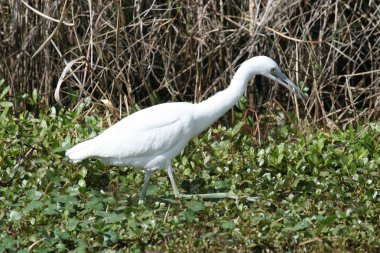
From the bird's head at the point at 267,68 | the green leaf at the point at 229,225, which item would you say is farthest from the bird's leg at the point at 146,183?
the bird's head at the point at 267,68

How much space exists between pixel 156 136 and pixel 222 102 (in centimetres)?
46

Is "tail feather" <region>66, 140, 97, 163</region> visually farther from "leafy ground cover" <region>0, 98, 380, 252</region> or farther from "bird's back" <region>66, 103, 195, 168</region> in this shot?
"leafy ground cover" <region>0, 98, 380, 252</region>

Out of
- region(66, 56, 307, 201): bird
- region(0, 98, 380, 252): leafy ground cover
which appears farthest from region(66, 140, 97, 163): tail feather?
region(0, 98, 380, 252): leafy ground cover

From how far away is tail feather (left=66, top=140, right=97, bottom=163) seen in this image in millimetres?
5695

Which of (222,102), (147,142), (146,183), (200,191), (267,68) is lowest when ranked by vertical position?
(200,191)

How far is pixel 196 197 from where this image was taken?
5.66 meters

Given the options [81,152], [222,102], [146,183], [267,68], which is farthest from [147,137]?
[267,68]

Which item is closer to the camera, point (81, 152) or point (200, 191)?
point (81, 152)

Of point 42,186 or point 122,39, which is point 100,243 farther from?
point 122,39

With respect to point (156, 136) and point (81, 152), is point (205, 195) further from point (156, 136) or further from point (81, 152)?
point (81, 152)

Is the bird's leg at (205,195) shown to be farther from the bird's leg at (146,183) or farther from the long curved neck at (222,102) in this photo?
the long curved neck at (222,102)

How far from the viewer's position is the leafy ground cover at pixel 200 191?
4949 mm

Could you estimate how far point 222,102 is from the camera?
5.86 meters

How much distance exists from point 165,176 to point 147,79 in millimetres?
1509
